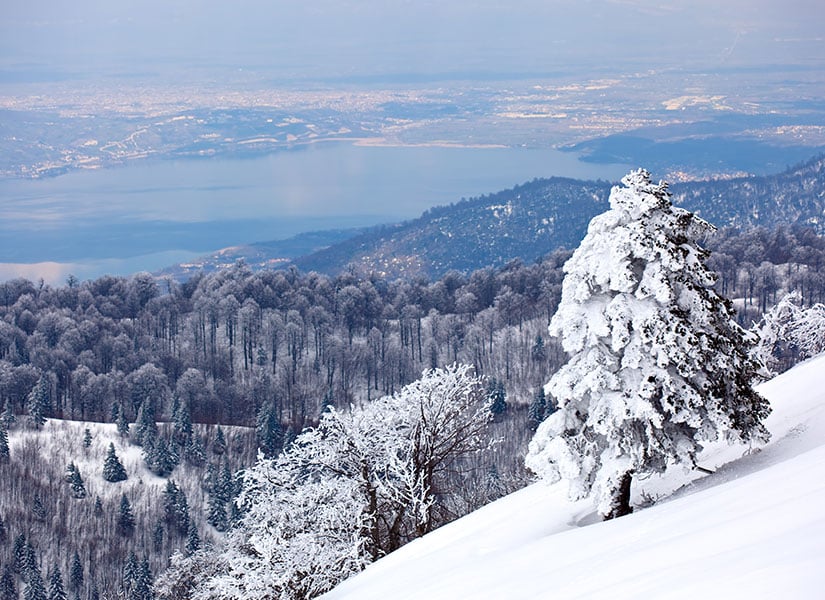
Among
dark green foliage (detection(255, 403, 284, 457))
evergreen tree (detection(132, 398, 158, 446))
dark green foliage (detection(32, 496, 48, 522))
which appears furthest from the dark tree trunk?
evergreen tree (detection(132, 398, 158, 446))

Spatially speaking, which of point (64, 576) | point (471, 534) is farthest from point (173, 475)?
point (471, 534)

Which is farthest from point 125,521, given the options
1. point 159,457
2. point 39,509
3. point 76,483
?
point 159,457

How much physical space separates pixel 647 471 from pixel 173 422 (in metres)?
86.2

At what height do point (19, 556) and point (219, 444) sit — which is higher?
point (19, 556)

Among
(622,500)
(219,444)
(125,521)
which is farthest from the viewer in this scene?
(219,444)

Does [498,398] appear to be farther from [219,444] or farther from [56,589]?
[56,589]

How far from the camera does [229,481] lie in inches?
3041

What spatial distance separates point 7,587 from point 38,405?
28902 millimetres

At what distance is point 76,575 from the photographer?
6769 centimetres

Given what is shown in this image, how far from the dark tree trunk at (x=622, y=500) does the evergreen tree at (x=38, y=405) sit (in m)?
86.9

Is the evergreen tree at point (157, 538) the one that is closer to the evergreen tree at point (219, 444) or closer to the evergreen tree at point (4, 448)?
the evergreen tree at point (219, 444)

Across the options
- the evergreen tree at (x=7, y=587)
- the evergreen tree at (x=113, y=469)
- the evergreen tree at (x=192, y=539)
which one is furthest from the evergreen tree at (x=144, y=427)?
the evergreen tree at (x=7, y=587)

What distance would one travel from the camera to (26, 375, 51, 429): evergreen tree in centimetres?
9131

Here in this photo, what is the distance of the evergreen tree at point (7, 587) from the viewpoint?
65.8 m
